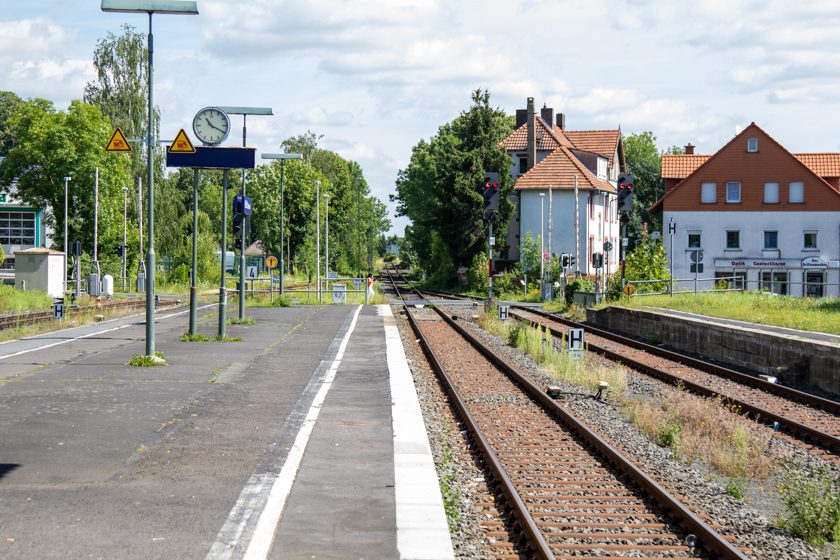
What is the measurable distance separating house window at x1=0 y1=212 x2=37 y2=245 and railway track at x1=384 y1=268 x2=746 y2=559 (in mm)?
73244

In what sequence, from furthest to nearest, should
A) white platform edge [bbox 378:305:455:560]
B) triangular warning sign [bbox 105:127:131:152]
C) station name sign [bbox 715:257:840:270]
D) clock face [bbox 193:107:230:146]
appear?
1. station name sign [bbox 715:257:840:270]
2. clock face [bbox 193:107:230:146]
3. triangular warning sign [bbox 105:127:131:152]
4. white platform edge [bbox 378:305:455:560]

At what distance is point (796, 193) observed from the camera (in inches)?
2623

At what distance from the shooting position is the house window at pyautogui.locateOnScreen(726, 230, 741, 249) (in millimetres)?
68062

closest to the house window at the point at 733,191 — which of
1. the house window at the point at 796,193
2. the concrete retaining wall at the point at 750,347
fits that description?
the house window at the point at 796,193

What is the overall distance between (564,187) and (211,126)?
51412mm

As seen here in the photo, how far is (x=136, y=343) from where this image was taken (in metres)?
25.4

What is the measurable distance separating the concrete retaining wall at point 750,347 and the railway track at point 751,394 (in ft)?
3.88

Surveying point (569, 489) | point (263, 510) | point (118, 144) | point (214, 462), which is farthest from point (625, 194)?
point (263, 510)

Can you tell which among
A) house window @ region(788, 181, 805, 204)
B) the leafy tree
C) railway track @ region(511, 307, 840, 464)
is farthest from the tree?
railway track @ region(511, 307, 840, 464)

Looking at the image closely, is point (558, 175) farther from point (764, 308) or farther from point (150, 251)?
point (150, 251)

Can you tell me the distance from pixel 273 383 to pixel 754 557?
11027mm

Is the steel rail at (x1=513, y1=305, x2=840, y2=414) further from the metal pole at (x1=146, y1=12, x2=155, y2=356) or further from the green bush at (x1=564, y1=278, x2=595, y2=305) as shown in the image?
the green bush at (x1=564, y1=278, x2=595, y2=305)

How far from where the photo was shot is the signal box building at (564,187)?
73.6 meters

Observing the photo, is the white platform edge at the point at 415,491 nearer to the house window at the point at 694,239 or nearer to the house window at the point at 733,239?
the house window at the point at 694,239
